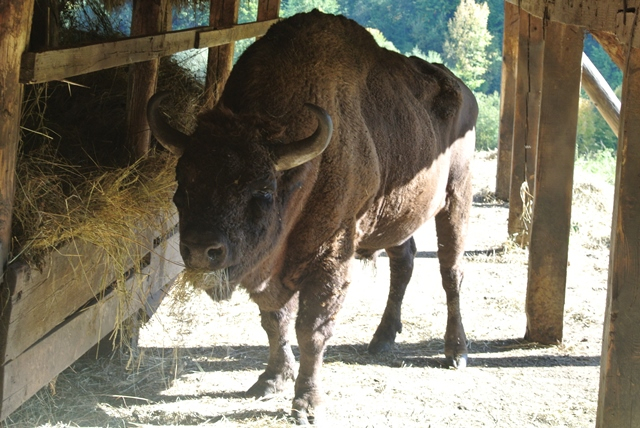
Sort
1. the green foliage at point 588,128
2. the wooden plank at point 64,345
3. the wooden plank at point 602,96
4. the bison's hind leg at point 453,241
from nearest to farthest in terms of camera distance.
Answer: the wooden plank at point 64,345
the bison's hind leg at point 453,241
the wooden plank at point 602,96
the green foliage at point 588,128

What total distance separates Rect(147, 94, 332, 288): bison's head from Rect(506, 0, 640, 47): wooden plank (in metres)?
1.54

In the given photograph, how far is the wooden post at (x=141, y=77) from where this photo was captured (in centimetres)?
508

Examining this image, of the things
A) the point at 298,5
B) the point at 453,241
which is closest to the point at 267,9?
the point at 453,241

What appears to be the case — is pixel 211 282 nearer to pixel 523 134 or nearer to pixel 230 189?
pixel 230 189

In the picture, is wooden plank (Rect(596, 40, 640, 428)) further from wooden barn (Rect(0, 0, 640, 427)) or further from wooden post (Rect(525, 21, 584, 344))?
wooden post (Rect(525, 21, 584, 344))

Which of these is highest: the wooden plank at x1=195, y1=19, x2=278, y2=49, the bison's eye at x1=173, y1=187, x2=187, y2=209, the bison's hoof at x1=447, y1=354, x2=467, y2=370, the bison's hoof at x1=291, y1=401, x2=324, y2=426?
the wooden plank at x1=195, y1=19, x2=278, y2=49

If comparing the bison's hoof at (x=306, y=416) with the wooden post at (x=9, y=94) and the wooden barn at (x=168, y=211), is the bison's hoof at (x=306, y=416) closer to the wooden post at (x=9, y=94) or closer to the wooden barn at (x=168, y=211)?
the wooden barn at (x=168, y=211)

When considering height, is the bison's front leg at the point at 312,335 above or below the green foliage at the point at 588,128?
below

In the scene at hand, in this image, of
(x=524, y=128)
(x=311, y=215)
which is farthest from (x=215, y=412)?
(x=524, y=128)

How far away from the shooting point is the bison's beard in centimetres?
426

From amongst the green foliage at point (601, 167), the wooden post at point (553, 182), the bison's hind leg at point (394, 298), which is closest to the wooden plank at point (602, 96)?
the wooden post at point (553, 182)

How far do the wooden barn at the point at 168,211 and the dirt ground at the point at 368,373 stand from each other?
Result: 1.55 feet

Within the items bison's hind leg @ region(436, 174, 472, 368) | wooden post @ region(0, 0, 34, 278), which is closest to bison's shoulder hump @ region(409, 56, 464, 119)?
bison's hind leg @ region(436, 174, 472, 368)

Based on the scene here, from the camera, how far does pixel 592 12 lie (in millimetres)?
4137
